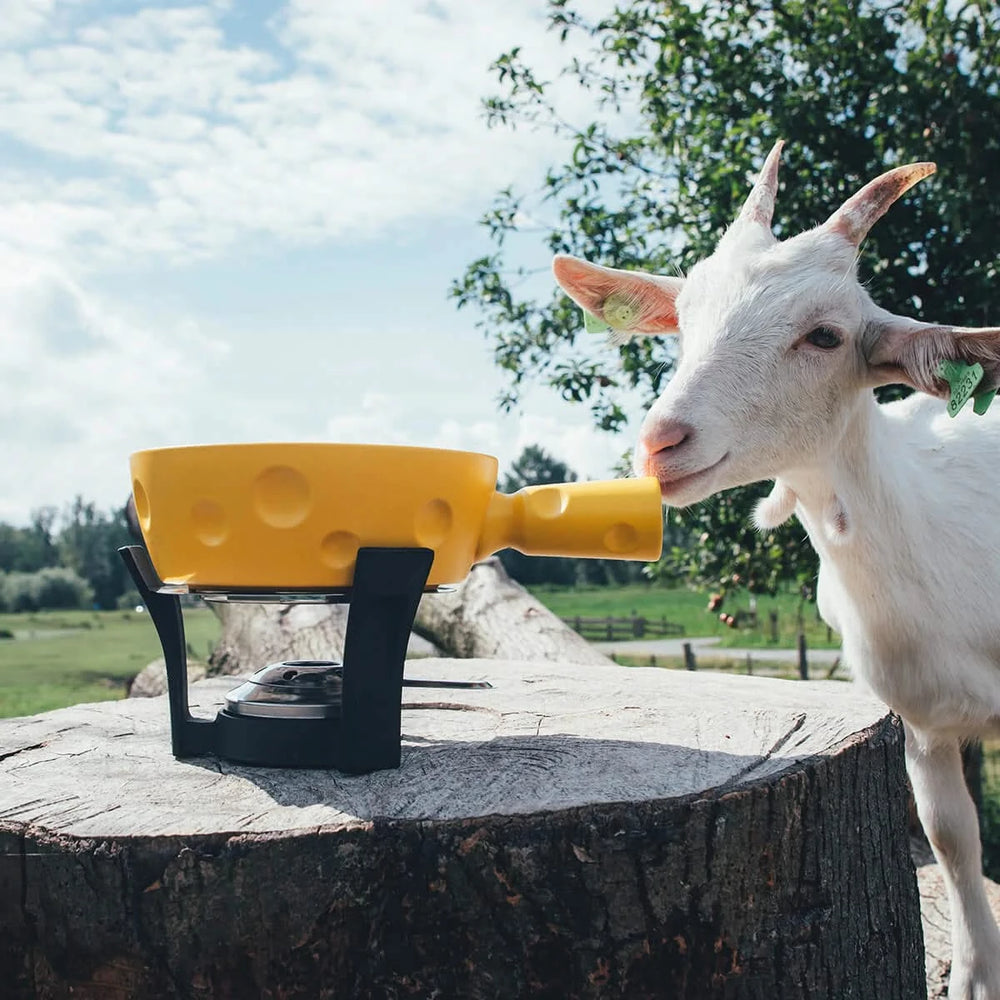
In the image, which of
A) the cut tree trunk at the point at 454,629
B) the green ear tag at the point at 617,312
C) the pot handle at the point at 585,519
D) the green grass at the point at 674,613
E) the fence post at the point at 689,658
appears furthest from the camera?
the fence post at the point at 689,658

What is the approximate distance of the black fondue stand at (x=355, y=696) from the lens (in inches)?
56.6

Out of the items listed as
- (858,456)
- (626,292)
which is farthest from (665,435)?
(626,292)

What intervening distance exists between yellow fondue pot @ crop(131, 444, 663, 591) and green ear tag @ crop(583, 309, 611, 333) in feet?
3.79

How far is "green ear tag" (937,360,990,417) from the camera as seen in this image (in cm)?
199

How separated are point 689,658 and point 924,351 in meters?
6.19

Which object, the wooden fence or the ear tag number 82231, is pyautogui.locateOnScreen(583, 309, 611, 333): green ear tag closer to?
the ear tag number 82231

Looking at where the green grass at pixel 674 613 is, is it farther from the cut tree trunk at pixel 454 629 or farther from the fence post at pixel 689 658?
the cut tree trunk at pixel 454 629

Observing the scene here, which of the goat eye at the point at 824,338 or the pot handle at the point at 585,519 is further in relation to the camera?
the goat eye at the point at 824,338

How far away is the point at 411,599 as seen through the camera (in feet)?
4.77

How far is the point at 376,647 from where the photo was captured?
1454 millimetres

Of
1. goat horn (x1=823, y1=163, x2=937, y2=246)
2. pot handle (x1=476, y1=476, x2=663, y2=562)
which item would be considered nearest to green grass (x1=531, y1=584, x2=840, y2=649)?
goat horn (x1=823, y1=163, x2=937, y2=246)

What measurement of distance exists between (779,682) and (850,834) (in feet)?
2.48

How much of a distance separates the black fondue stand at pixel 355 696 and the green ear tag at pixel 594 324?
134cm

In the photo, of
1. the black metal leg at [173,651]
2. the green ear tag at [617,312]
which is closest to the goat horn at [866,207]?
the green ear tag at [617,312]
